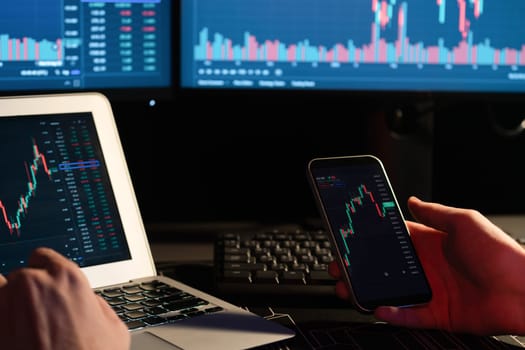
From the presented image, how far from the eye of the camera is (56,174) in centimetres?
73

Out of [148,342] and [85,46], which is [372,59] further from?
[148,342]

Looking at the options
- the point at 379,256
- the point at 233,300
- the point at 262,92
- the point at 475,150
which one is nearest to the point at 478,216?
the point at 379,256

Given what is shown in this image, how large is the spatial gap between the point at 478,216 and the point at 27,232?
16.4 inches

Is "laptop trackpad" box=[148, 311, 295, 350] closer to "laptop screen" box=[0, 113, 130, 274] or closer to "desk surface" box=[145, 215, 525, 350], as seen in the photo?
"desk surface" box=[145, 215, 525, 350]

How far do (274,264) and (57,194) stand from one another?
22 centimetres

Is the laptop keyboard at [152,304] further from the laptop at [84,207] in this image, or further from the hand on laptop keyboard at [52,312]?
the hand on laptop keyboard at [52,312]

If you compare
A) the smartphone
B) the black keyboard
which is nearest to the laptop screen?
the black keyboard

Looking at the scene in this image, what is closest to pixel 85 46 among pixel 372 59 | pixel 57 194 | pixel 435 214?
pixel 57 194

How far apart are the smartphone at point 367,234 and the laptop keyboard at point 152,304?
0.42 feet

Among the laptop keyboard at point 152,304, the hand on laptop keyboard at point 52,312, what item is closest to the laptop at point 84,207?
the laptop keyboard at point 152,304

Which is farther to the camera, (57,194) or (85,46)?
(85,46)

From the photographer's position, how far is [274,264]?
0.76 metres

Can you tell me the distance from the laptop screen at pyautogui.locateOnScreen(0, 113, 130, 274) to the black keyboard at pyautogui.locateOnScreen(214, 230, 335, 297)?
11cm

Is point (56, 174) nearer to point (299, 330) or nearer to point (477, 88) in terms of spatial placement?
point (299, 330)
